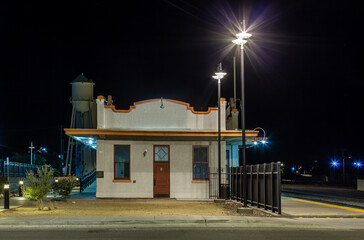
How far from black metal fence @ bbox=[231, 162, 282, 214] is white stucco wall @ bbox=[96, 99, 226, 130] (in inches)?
191

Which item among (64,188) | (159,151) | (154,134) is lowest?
(64,188)

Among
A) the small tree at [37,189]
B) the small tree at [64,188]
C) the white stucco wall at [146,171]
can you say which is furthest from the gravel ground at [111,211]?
the white stucco wall at [146,171]

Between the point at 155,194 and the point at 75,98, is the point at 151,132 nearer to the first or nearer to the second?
the point at 155,194

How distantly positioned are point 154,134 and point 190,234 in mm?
12508

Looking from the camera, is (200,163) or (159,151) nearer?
(159,151)

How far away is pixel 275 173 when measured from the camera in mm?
16891

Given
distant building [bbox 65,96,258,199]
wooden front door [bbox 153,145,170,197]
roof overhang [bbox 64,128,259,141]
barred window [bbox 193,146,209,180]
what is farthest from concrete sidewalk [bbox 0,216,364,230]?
barred window [bbox 193,146,209,180]

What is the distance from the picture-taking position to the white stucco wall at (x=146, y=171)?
987 inches

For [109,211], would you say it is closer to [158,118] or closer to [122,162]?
[122,162]

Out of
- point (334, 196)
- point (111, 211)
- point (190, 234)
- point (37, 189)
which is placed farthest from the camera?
point (334, 196)

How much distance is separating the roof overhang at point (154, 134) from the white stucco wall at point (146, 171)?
298 mm

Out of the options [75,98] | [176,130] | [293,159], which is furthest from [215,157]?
[293,159]

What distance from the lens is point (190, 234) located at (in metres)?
12.6

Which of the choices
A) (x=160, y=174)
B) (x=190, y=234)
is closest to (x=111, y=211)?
(x=190, y=234)
